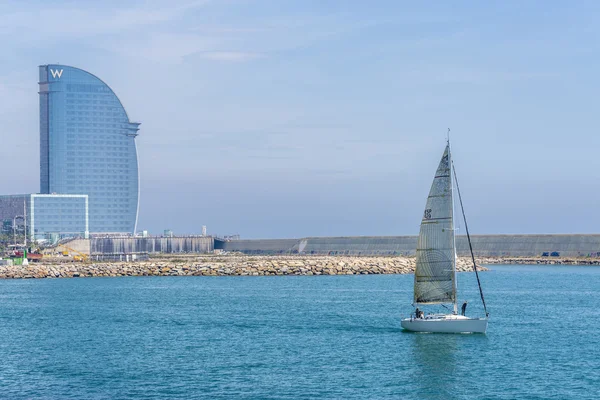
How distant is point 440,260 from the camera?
149 ft

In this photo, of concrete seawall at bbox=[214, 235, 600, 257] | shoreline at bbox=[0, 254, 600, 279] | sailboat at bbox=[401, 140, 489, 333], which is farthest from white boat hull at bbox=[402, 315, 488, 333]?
concrete seawall at bbox=[214, 235, 600, 257]

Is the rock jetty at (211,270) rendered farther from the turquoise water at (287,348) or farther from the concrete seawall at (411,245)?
the concrete seawall at (411,245)

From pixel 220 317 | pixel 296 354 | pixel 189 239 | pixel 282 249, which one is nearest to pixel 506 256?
pixel 282 249

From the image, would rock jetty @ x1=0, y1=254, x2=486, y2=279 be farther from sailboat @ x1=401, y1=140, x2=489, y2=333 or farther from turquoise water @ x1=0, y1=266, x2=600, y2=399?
sailboat @ x1=401, y1=140, x2=489, y2=333

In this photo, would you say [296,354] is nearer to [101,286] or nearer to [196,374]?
[196,374]

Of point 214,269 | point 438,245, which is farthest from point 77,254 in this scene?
point 438,245

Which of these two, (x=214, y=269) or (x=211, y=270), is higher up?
(x=214, y=269)

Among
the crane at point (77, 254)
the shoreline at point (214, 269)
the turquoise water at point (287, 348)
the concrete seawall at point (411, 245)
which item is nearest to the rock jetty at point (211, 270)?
the shoreline at point (214, 269)

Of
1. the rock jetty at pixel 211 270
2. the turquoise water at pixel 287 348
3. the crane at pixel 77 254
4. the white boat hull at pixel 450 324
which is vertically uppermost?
the crane at pixel 77 254

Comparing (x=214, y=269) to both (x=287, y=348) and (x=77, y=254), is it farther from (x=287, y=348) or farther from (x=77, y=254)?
(x=287, y=348)

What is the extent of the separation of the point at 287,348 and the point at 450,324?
26.6 ft

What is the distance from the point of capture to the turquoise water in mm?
33781

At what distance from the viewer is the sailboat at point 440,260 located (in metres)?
44.9

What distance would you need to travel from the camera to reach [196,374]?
36.2 m
